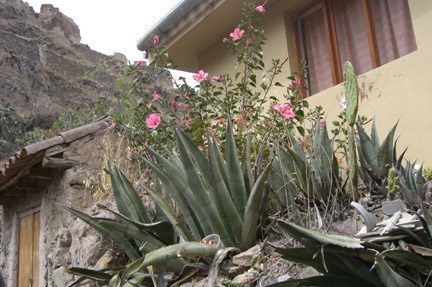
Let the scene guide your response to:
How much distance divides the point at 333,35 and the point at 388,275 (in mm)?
4143

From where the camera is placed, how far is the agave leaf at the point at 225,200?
103 inches

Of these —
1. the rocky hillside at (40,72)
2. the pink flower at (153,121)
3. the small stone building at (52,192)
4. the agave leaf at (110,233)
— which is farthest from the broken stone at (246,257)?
the rocky hillside at (40,72)

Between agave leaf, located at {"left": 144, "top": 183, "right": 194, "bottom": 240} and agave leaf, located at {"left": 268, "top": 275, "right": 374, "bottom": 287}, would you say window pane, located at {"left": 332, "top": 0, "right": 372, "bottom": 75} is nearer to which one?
agave leaf, located at {"left": 144, "top": 183, "right": 194, "bottom": 240}

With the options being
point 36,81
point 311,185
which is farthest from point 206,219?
point 36,81

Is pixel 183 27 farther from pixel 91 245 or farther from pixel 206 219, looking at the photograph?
pixel 206 219

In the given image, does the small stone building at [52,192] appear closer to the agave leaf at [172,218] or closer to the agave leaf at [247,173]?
the agave leaf at [172,218]

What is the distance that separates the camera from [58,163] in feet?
20.0

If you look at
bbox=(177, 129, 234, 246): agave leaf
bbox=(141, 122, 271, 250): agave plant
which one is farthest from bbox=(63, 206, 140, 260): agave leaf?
bbox=(177, 129, 234, 246): agave leaf

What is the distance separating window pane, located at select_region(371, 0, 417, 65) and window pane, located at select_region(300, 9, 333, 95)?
2.45 ft

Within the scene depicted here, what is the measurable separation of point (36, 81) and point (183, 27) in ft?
80.4

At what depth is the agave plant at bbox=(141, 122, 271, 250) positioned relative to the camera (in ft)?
8.57

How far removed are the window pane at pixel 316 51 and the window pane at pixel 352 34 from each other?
25 cm

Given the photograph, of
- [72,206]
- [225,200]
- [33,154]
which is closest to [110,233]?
[225,200]

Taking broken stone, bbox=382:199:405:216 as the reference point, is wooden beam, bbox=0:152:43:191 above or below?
above
